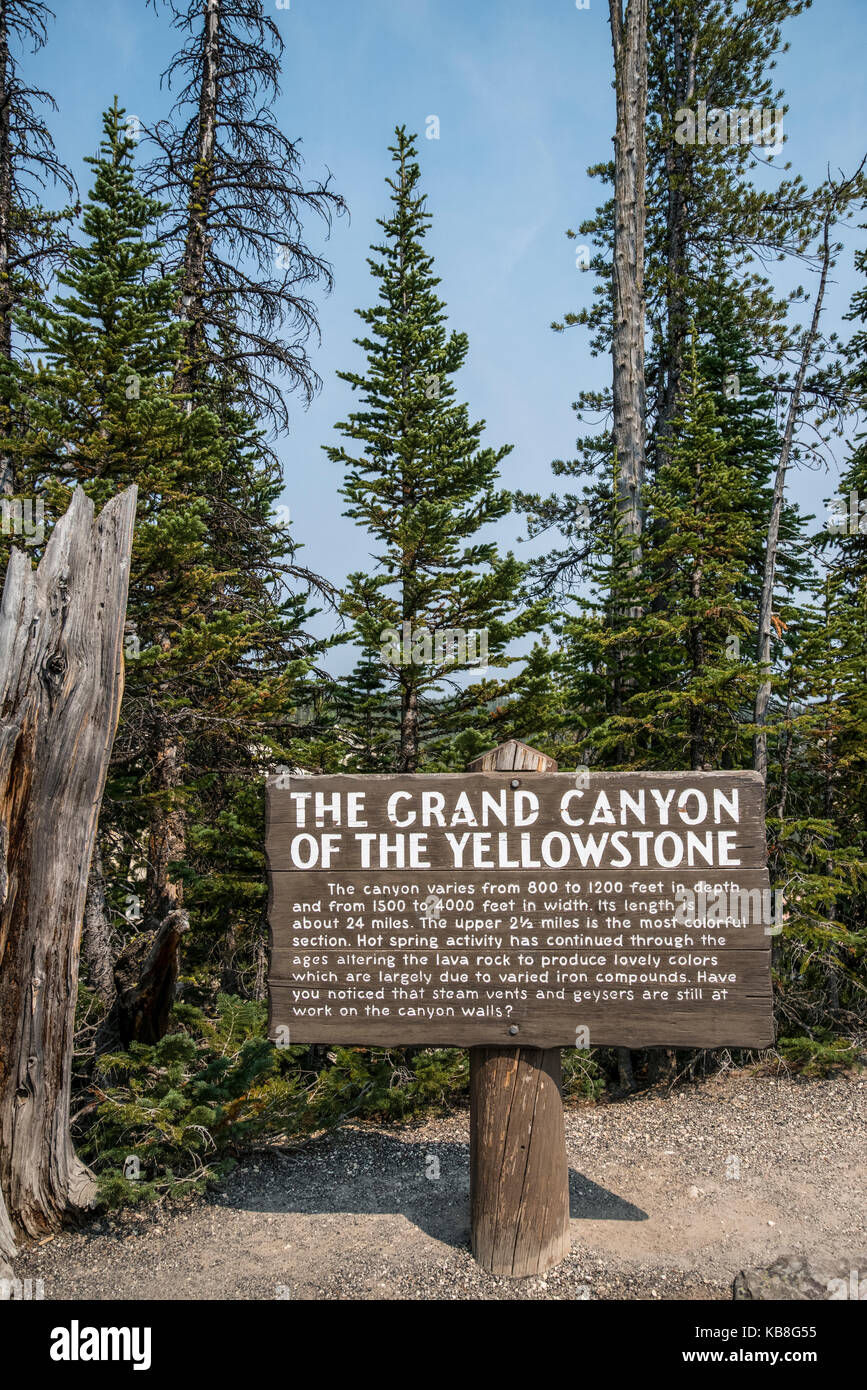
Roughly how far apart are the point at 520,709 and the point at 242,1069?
12.6ft

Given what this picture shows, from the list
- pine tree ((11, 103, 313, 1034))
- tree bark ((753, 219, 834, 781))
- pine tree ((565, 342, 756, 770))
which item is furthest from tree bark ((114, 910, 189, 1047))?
tree bark ((753, 219, 834, 781))

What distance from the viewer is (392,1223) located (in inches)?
198

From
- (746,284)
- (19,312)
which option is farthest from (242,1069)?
(746,284)

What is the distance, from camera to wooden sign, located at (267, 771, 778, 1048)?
4129 millimetres

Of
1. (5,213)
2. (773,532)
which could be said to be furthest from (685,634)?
(5,213)

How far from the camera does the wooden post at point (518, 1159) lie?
4.28 metres

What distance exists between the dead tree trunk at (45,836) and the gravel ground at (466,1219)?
21.1 inches

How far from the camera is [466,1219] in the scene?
5.02 m

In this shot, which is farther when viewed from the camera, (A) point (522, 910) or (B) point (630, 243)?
(B) point (630, 243)

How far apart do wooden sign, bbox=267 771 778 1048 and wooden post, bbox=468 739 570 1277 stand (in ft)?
0.72

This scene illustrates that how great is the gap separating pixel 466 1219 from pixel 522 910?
221cm

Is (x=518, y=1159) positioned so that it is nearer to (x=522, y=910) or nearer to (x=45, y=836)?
(x=522, y=910)

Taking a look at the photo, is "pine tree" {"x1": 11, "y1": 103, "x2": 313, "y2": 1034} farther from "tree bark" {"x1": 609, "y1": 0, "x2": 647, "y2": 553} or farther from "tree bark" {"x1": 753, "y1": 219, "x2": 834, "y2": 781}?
"tree bark" {"x1": 609, "y1": 0, "x2": 647, "y2": 553}
